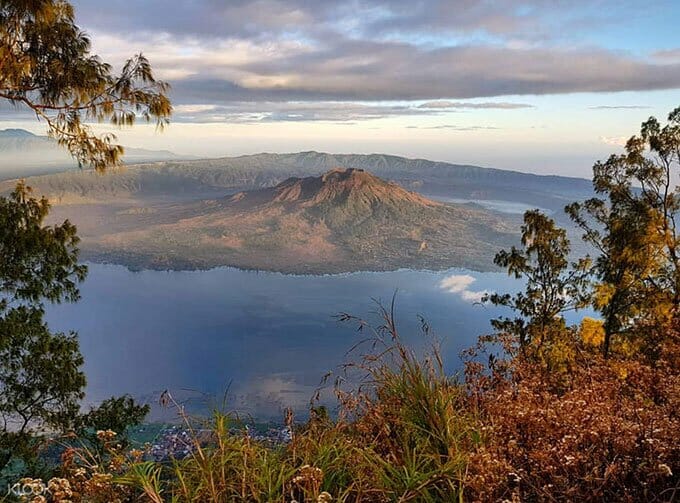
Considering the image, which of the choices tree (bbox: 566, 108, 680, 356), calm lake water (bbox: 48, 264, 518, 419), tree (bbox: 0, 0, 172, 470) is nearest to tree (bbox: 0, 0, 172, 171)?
tree (bbox: 0, 0, 172, 470)

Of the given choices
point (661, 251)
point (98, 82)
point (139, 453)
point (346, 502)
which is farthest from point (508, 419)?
point (661, 251)

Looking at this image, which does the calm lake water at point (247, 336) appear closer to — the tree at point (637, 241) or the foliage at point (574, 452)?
the tree at point (637, 241)

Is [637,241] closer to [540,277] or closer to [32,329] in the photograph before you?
[540,277]

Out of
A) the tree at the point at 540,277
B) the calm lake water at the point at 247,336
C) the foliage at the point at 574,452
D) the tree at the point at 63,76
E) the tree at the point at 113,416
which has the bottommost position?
the calm lake water at the point at 247,336

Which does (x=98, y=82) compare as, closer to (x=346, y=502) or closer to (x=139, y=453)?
(x=139, y=453)

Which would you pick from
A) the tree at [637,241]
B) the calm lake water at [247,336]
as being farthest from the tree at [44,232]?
the calm lake water at [247,336]

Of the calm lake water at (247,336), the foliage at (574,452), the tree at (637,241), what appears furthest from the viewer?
the calm lake water at (247,336)
